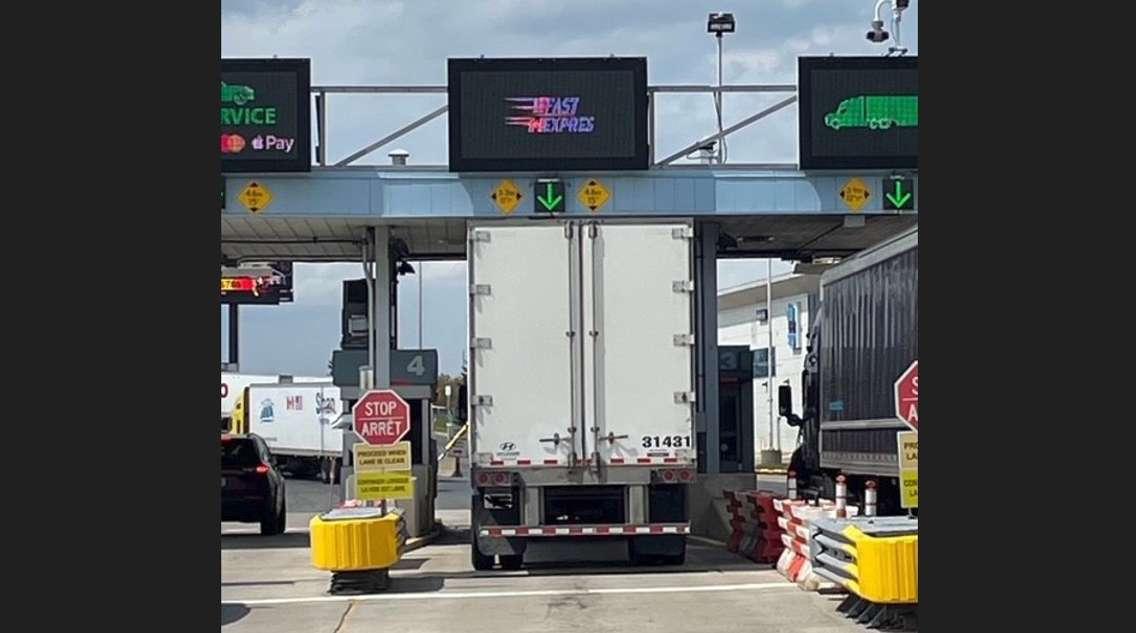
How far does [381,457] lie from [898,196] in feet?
24.1

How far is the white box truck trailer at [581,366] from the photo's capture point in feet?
58.5

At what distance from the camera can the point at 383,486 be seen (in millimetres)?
17500

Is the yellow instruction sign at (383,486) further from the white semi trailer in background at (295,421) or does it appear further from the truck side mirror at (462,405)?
the white semi trailer in background at (295,421)

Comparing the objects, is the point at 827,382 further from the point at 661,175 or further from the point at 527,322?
the point at 527,322

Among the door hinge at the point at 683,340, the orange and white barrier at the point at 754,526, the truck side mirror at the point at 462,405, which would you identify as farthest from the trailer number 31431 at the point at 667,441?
the truck side mirror at the point at 462,405

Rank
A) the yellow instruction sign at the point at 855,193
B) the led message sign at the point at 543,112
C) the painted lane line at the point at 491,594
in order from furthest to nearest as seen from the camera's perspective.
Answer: the yellow instruction sign at the point at 855,193
the led message sign at the point at 543,112
the painted lane line at the point at 491,594

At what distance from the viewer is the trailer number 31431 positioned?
17781 millimetres

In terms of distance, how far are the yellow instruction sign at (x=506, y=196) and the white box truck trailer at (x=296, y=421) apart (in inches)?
1113

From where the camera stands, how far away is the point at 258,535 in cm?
2617

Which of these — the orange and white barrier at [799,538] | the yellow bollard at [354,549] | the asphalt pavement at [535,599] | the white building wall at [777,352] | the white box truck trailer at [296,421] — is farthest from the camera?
the white building wall at [777,352]

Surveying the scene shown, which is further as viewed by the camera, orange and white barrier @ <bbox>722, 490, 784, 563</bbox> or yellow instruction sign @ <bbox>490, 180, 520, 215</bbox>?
yellow instruction sign @ <bbox>490, 180, 520, 215</bbox>

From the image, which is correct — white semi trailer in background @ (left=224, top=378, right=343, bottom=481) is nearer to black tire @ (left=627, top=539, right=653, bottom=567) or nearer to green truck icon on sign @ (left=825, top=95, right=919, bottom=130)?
black tire @ (left=627, top=539, right=653, bottom=567)

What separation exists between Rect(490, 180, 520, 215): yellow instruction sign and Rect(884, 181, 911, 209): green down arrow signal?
461 centimetres

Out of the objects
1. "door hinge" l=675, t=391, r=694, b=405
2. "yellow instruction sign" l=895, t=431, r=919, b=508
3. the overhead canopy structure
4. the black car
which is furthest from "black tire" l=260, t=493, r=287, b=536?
"yellow instruction sign" l=895, t=431, r=919, b=508
